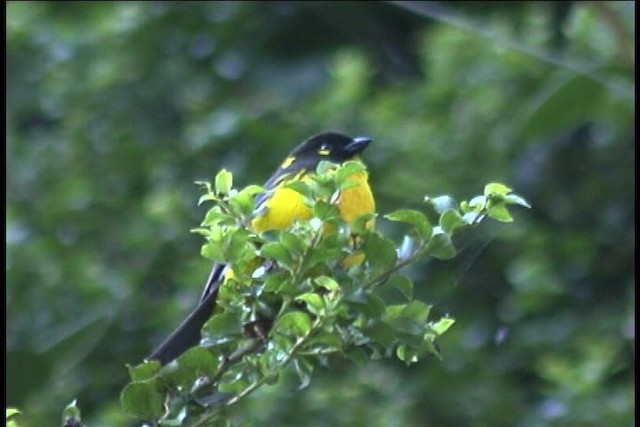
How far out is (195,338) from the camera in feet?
8.14

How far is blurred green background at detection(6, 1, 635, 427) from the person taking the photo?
15.9 ft

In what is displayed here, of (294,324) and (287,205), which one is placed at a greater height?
(294,324)

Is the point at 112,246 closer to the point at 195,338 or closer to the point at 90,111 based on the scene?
the point at 90,111

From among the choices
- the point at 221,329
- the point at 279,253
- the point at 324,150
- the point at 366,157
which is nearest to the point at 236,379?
the point at 221,329

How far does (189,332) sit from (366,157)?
3.13 metres

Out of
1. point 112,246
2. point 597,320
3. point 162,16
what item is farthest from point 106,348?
point 162,16

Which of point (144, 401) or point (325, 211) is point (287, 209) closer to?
point (325, 211)

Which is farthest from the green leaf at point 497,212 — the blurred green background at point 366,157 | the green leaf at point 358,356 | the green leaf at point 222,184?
the blurred green background at point 366,157

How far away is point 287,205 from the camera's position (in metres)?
2.64

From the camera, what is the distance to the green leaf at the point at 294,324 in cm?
192

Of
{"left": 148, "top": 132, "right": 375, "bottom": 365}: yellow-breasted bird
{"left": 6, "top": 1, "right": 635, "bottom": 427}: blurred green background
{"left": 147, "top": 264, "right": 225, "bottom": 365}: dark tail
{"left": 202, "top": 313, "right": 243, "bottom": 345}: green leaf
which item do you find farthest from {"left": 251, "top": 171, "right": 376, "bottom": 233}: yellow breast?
{"left": 6, "top": 1, "right": 635, "bottom": 427}: blurred green background

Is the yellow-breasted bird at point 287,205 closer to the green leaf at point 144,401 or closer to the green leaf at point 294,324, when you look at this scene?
the green leaf at point 294,324

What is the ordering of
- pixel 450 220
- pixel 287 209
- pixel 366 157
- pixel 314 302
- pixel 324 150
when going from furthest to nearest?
pixel 366 157 < pixel 324 150 < pixel 287 209 < pixel 450 220 < pixel 314 302

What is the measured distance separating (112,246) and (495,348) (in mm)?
1518
